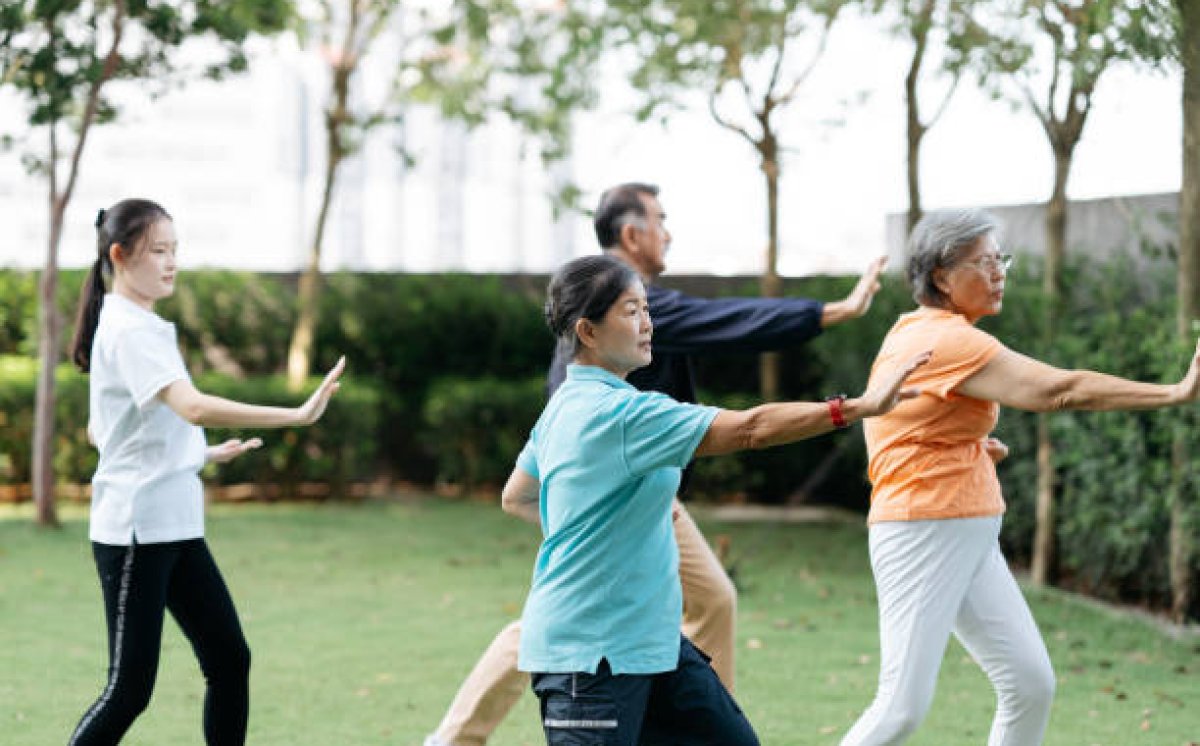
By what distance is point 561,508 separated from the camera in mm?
3586

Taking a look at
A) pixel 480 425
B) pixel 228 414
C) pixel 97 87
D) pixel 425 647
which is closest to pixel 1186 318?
pixel 425 647

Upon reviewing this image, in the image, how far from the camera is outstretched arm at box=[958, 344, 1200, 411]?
401cm

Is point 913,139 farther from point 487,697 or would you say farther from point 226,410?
point 226,410

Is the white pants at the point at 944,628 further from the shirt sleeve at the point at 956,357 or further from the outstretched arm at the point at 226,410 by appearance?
the outstretched arm at the point at 226,410

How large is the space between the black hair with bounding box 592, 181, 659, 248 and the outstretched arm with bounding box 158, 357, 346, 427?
1.41 m

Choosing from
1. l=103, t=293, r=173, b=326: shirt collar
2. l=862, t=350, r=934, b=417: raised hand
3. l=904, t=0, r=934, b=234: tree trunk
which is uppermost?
l=904, t=0, r=934, b=234: tree trunk

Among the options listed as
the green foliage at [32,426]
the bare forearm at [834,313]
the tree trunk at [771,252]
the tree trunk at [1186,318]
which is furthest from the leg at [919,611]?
the green foliage at [32,426]

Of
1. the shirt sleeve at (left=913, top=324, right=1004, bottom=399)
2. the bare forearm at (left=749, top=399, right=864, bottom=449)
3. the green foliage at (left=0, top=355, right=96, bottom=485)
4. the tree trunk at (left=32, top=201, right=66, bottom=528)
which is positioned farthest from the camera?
the green foliage at (left=0, top=355, right=96, bottom=485)

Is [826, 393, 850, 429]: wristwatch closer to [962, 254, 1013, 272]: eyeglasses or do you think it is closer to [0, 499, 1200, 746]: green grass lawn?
[962, 254, 1013, 272]: eyeglasses

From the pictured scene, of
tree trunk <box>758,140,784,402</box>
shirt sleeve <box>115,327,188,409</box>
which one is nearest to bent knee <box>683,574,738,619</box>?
shirt sleeve <box>115,327,188,409</box>

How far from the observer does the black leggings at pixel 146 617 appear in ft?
15.1

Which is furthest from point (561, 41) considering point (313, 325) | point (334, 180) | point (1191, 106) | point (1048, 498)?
point (1191, 106)

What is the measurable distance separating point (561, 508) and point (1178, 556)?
6.25 meters

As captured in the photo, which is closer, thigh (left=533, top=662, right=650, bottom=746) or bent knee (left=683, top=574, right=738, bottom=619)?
thigh (left=533, top=662, right=650, bottom=746)
